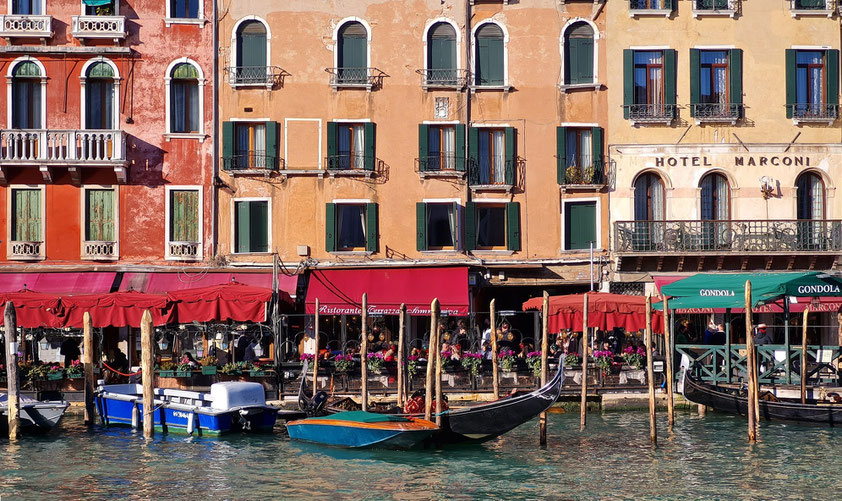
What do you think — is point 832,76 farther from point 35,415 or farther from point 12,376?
point 12,376

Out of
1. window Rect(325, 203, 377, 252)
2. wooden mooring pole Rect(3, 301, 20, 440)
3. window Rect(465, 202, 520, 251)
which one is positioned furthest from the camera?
window Rect(465, 202, 520, 251)

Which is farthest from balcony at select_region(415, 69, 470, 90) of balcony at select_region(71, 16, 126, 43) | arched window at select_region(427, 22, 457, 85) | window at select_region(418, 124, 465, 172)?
balcony at select_region(71, 16, 126, 43)

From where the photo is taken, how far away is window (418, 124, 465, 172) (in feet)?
115

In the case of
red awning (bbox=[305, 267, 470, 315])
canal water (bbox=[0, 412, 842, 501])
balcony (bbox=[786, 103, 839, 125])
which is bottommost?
canal water (bbox=[0, 412, 842, 501])

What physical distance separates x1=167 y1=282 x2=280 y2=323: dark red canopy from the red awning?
13.0 ft

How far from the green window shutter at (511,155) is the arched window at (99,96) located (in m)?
11.3

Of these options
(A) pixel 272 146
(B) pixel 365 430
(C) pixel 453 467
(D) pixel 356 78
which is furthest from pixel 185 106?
(C) pixel 453 467

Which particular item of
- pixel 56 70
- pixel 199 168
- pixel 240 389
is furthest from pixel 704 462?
pixel 56 70

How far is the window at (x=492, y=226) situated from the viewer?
34.9 meters

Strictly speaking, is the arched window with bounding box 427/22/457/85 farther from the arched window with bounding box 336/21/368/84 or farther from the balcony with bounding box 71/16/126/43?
the balcony with bounding box 71/16/126/43

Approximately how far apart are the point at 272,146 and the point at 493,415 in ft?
44.0

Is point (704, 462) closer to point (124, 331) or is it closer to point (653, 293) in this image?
point (653, 293)

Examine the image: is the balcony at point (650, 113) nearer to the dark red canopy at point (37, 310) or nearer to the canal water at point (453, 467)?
the canal water at point (453, 467)

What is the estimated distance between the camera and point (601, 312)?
98.1 ft
